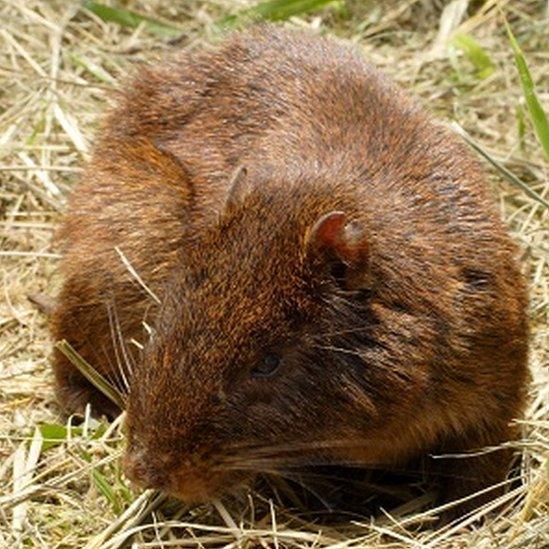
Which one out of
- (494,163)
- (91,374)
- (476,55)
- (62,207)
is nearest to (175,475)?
(91,374)

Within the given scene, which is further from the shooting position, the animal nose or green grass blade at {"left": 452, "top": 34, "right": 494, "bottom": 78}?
green grass blade at {"left": 452, "top": 34, "right": 494, "bottom": 78}

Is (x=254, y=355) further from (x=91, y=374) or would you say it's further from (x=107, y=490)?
(x=91, y=374)

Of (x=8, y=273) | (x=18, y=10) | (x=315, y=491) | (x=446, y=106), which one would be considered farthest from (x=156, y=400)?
(x=18, y=10)

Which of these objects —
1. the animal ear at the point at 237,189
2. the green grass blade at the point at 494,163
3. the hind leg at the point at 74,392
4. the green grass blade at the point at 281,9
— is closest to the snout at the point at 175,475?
the animal ear at the point at 237,189

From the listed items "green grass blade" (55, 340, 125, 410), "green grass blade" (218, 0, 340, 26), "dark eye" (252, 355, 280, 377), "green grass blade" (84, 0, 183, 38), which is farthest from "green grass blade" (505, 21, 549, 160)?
"green grass blade" (84, 0, 183, 38)

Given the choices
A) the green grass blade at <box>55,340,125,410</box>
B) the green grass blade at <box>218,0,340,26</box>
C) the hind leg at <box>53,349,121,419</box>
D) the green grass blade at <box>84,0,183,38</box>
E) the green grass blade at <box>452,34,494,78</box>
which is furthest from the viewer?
the green grass blade at <box>84,0,183,38</box>

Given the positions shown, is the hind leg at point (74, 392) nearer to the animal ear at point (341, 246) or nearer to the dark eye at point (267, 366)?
the dark eye at point (267, 366)

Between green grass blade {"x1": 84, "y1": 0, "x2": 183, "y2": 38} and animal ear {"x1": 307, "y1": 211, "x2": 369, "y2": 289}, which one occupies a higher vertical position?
animal ear {"x1": 307, "y1": 211, "x2": 369, "y2": 289}

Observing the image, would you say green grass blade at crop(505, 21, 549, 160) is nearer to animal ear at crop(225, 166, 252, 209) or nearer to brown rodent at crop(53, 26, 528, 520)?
brown rodent at crop(53, 26, 528, 520)
